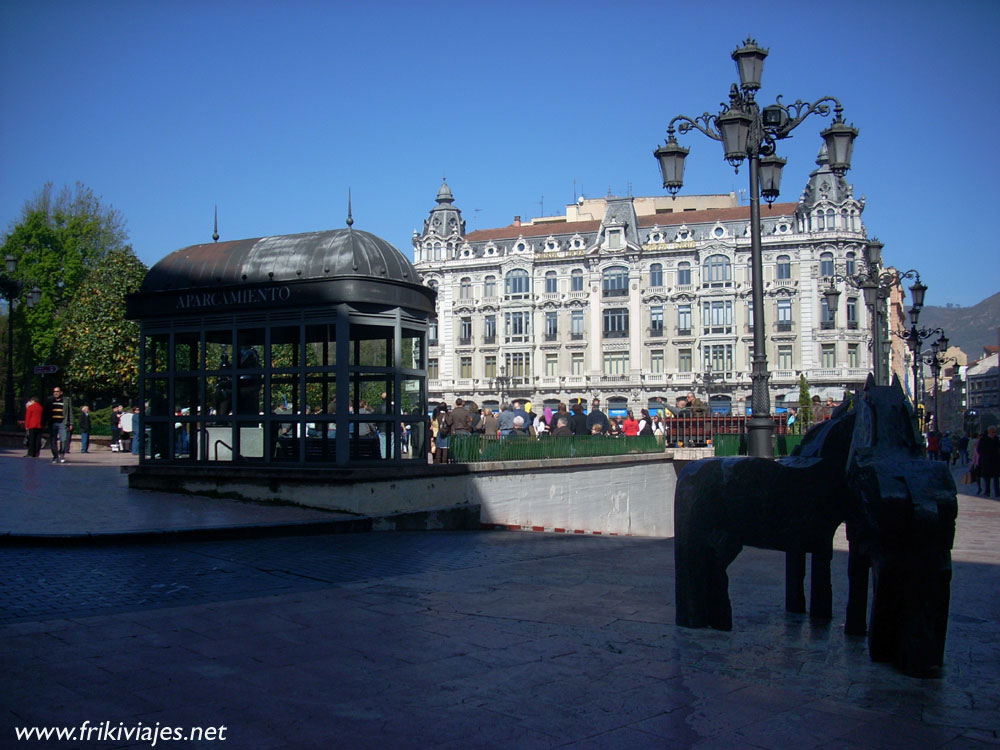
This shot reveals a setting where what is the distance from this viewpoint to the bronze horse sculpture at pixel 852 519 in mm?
5258

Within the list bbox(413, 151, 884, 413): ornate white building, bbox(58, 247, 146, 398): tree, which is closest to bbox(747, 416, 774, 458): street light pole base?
bbox(58, 247, 146, 398): tree

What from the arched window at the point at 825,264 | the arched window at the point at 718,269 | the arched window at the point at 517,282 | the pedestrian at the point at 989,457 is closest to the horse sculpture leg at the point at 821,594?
the pedestrian at the point at 989,457

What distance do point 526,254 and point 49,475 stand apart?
Result: 5783 centimetres

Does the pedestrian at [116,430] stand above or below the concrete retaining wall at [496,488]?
above

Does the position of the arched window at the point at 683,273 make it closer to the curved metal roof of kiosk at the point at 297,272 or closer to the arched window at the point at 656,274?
the arched window at the point at 656,274

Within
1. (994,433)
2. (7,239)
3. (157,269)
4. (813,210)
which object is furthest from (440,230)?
(157,269)

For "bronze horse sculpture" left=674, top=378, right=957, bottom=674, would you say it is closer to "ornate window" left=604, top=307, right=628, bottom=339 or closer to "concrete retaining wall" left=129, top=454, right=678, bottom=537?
"concrete retaining wall" left=129, top=454, right=678, bottom=537

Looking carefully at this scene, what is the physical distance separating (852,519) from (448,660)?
8.83 feet

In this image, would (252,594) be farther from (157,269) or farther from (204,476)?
(157,269)

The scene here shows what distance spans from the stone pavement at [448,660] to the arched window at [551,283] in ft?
211

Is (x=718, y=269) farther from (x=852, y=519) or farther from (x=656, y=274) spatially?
(x=852, y=519)

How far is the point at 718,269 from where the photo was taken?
69.4 metres

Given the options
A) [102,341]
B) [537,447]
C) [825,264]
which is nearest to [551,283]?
[825,264]

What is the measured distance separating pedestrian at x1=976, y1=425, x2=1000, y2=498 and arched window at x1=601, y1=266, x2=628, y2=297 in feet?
161
